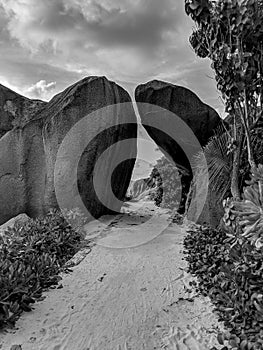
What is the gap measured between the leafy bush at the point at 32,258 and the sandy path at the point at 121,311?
186 mm

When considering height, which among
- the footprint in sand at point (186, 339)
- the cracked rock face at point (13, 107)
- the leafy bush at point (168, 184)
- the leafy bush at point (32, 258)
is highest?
the cracked rock face at point (13, 107)

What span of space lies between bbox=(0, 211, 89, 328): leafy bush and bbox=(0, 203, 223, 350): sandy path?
0.61ft

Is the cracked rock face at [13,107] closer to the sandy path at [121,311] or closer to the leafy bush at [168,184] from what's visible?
the leafy bush at [168,184]

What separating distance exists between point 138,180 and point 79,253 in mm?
12046

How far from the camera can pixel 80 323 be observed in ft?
11.4

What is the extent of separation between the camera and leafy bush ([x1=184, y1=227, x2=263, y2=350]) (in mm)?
3035

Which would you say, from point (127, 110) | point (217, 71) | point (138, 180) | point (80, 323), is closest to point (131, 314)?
point (80, 323)

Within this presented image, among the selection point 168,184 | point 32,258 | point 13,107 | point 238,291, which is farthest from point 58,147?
point 238,291

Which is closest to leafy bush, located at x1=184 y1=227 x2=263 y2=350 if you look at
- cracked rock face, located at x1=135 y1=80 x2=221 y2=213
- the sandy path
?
the sandy path

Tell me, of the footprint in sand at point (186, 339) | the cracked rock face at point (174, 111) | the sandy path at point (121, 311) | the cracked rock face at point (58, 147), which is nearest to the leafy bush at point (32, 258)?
the sandy path at point (121, 311)

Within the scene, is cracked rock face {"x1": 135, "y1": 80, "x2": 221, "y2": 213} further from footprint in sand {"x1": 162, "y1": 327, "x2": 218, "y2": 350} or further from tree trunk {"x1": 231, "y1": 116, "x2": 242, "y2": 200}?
footprint in sand {"x1": 162, "y1": 327, "x2": 218, "y2": 350}

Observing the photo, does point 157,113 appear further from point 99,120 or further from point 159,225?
point 159,225

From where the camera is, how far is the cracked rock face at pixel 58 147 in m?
7.82

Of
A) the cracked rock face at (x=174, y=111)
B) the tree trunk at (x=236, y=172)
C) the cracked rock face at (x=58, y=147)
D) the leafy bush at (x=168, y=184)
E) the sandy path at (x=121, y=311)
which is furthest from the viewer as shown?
the leafy bush at (x=168, y=184)
